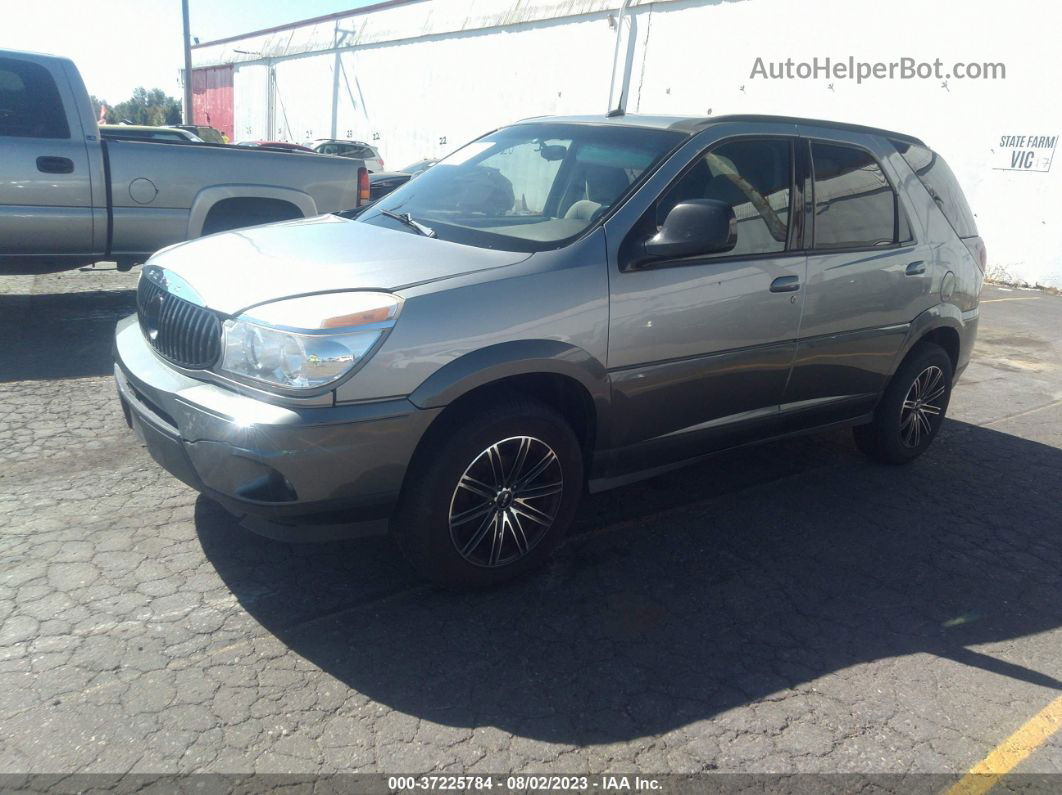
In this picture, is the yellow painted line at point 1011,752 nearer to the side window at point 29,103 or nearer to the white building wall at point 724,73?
the white building wall at point 724,73

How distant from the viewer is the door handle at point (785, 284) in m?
4.26

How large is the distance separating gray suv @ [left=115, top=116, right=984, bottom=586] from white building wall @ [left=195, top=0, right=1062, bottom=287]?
1771 millimetres

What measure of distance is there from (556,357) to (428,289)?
1.86 ft

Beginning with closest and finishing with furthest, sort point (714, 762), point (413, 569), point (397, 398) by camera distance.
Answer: point (714, 762) → point (397, 398) → point (413, 569)

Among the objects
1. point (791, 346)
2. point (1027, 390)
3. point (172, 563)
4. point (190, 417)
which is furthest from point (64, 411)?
point (1027, 390)

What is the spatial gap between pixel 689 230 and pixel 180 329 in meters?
2.06

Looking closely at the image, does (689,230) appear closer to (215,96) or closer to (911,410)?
(911,410)

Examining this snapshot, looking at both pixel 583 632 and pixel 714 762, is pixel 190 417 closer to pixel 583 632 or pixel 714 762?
pixel 583 632

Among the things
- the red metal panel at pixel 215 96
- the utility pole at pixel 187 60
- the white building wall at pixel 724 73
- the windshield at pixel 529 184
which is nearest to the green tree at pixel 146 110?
the red metal panel at pixel 215 96

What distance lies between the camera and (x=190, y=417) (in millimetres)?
3229

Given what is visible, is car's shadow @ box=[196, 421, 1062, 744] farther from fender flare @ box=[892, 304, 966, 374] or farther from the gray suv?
fender flare @ box=[892, 304, 966, 374]

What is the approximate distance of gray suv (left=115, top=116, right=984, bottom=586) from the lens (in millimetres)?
3146

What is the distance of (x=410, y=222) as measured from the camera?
4.21 m

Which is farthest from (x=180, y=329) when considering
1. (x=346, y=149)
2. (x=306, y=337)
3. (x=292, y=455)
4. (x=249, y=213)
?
(x=346, y=149)
